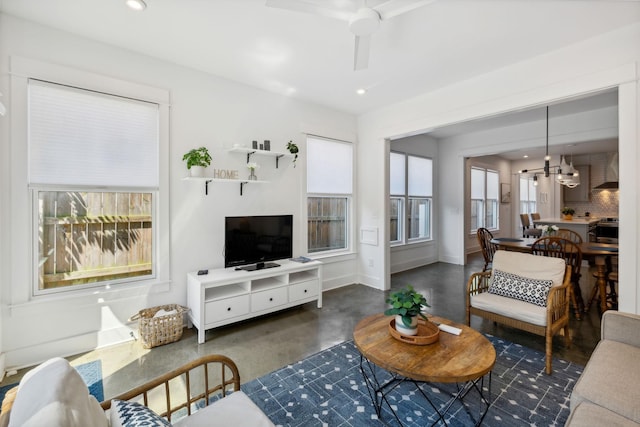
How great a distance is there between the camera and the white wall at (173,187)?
7.98ft

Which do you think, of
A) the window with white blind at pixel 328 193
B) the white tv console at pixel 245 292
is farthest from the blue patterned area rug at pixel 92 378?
the window with white blind at pixel 328 193

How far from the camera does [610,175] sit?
26.1 feet

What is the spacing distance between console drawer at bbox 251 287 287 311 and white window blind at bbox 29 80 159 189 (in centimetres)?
163

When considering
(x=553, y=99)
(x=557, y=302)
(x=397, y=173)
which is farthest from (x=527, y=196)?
(x=557, y=302)

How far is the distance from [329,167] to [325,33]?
7.41ft

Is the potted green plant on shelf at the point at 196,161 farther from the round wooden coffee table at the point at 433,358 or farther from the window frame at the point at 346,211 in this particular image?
the round wooden coffee table at the point at 433,358

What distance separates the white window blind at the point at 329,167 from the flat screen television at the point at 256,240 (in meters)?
0.96

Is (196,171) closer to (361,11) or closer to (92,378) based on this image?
(92,378)

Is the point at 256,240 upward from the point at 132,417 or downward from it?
upward

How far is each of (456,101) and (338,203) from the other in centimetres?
225

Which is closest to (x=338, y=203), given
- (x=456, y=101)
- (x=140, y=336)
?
(x=456, y=101)

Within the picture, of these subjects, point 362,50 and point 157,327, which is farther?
point 157,327

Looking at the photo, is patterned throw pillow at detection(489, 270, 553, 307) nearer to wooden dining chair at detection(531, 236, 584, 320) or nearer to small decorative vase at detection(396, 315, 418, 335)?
wooden dining chair at detection(531, 236, 584, 320)

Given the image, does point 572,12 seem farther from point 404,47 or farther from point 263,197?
point 263,197
